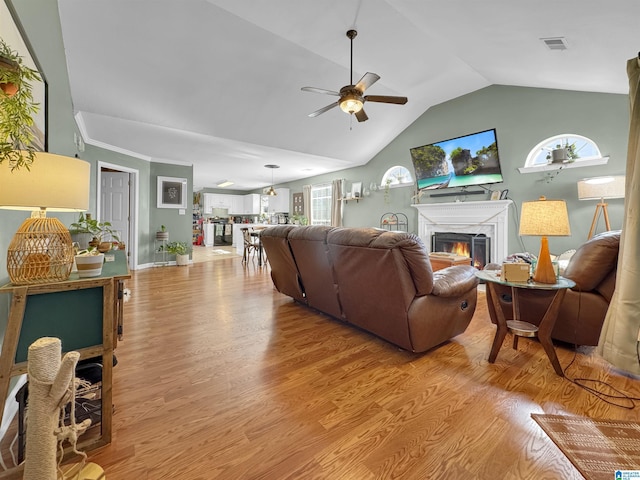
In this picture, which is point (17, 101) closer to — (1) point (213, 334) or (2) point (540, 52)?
(1) point (213, 334)

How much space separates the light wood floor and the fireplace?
2.40 meters

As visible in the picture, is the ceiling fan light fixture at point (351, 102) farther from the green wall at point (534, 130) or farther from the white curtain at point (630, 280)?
the green wall at point (534, 130)

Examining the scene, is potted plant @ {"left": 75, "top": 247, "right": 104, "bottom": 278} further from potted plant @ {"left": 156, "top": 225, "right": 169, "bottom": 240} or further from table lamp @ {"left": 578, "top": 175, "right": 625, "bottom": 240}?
potted plant @ {"left": 156, "top": 225, "right": 169, "bottom": 240}

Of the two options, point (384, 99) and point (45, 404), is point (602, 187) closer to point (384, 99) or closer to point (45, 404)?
point (384, 99)

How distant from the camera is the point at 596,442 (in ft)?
4.41

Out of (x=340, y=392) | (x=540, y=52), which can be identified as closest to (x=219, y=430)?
(x=340, y=392)

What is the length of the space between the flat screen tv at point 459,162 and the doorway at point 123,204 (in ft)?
19.4

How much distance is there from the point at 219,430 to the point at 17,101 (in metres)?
1.56

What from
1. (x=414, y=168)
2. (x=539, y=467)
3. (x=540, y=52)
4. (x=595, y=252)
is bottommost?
(x=539, y=467)

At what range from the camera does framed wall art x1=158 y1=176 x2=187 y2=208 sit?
6.52 meters

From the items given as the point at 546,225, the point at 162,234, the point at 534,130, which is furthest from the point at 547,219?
the point at 162,234

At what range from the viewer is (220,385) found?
1.82 m

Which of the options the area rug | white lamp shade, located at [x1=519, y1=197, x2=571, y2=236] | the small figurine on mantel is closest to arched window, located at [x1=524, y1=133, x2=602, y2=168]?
white lamp shade, located at [x1=519, y1=197, x2=571, y2=236]

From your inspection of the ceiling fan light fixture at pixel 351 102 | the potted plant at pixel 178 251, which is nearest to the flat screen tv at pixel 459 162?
the ceiling fan light fixture at pixel 351 102
